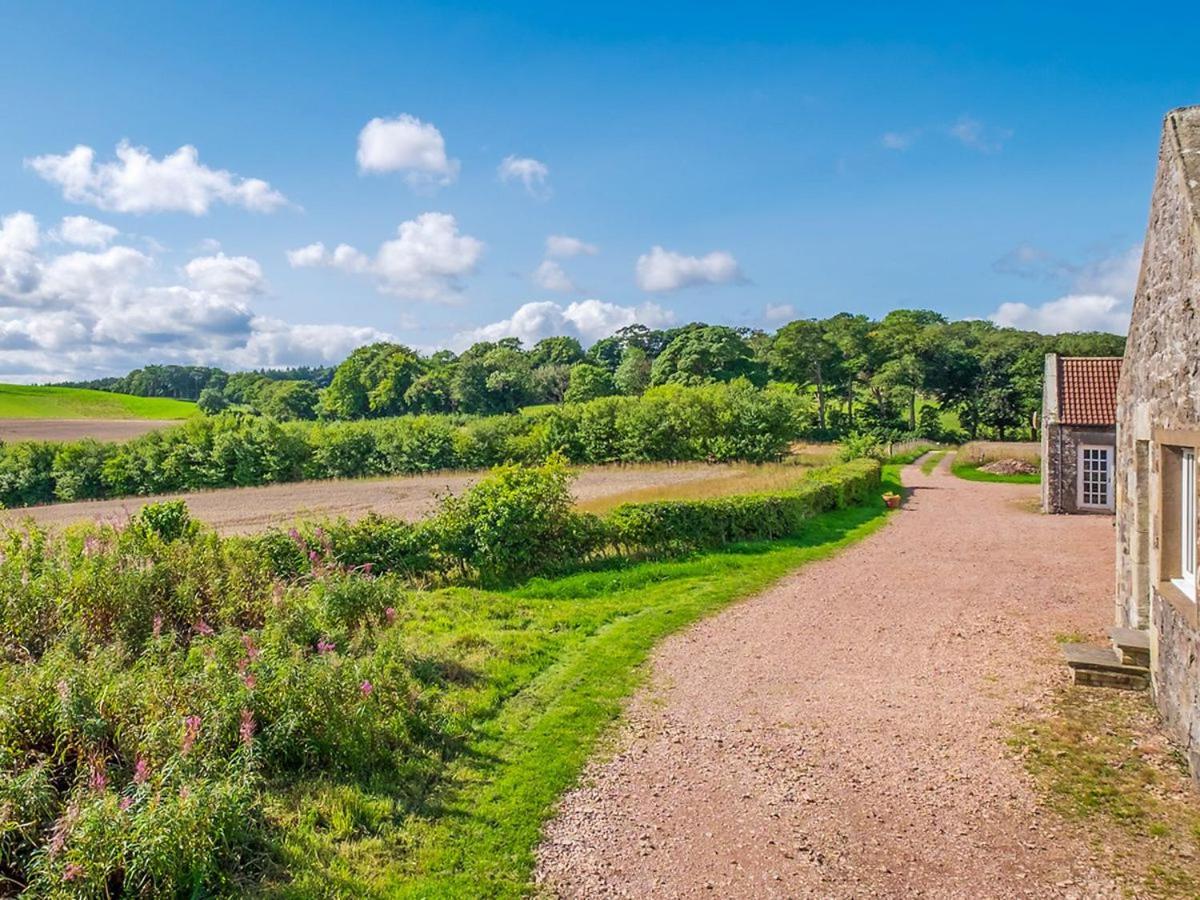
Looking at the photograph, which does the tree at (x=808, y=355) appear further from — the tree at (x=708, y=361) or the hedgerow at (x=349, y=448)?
the hedgerow at (x=349, y=448)

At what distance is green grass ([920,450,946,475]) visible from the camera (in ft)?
109

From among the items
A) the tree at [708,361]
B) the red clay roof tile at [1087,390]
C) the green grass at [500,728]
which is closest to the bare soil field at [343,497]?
the red clay roof tile at [1087,390]

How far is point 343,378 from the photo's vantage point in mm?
89938

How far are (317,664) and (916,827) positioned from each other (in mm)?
5282

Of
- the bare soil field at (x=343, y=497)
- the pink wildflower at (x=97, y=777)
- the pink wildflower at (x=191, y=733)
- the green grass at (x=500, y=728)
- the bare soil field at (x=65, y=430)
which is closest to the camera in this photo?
the pink wildflower at (x=97, y=777)

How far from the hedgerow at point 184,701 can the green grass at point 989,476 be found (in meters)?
25.7

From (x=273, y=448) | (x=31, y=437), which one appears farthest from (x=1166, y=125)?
(x=31, y=437)

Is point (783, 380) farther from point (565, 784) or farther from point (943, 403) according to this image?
point (565, 784)

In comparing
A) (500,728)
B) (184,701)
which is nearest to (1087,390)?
(500,728)

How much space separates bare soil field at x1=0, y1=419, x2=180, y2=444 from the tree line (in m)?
22.8

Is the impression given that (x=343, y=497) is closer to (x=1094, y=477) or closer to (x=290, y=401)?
(x=1094, y=477)

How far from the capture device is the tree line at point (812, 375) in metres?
53.1

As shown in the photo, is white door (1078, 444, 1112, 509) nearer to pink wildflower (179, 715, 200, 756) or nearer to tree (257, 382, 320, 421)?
pink wildflower (179, 715, 200, 756)

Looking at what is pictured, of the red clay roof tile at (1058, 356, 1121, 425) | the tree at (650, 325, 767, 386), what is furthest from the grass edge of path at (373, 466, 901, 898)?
the tree at (650, 325, 767, 386)
